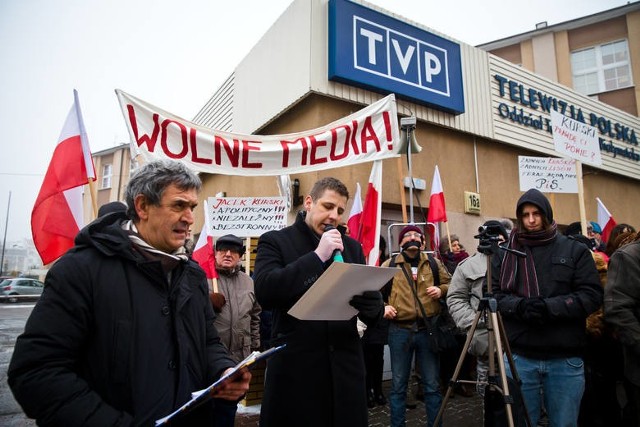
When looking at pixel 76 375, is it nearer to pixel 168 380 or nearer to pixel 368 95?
pixel 168 380

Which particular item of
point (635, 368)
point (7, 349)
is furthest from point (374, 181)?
point (7, 349)

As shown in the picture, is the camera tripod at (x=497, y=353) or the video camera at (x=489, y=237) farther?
the video camera at (x=489, y=237)

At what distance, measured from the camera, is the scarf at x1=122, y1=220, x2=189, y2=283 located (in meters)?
1.59

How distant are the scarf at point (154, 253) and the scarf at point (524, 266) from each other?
2343mm

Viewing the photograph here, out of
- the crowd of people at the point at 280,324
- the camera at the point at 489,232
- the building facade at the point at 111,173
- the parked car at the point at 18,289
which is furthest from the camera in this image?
the building facade at the point at 111,173

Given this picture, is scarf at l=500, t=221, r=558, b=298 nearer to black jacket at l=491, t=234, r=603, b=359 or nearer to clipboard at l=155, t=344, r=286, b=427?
black jacket at l=491, t=234, r=603, b=359

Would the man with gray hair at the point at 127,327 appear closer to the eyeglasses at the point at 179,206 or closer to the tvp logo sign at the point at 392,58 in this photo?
the eyeglasses at the point at 179,206

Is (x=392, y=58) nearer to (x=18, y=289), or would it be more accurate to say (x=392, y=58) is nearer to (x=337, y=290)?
(x=337, y=290)

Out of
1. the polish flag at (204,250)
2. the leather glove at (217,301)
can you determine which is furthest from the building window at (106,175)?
the leather glove at (217,301)

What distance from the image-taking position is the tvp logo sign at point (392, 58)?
690 centimetres

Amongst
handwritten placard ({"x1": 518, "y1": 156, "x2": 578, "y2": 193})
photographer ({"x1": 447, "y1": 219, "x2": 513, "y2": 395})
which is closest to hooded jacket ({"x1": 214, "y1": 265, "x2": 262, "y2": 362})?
photographer ({"x1": 447, "y1": 219, "x2": 513, "y2": 395})

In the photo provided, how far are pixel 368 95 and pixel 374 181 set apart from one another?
3.10 m

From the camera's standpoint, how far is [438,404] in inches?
144

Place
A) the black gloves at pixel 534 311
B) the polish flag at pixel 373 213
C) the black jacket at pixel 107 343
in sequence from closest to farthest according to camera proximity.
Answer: the black jacket at pixel 107 343, the black gloves at pixel 534 311, the polish flag at pixel 373 213
